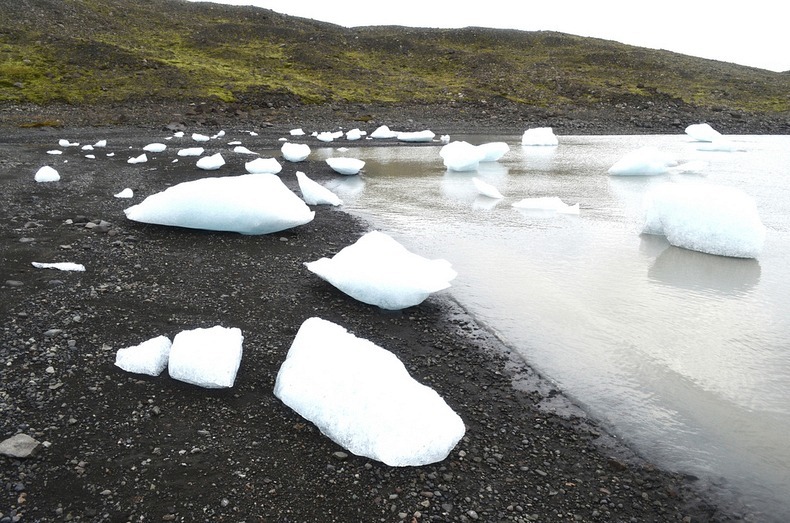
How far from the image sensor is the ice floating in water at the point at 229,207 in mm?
8633

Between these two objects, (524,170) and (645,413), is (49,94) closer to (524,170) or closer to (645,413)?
(524,170)

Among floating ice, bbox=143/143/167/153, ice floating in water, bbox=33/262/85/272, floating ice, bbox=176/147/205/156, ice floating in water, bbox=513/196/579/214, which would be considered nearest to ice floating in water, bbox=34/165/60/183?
floating ice, bbox=176/147/205/156

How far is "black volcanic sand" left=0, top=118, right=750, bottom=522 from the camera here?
3.53 meters

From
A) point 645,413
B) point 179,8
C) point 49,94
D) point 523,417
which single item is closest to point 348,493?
point 523,417

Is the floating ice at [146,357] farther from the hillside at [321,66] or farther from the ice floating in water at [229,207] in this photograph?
the hillside at [321,66]

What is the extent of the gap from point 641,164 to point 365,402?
15061 millimetres

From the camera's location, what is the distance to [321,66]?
46.2 m

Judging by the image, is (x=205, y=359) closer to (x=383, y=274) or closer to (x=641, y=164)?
(x=383, y=274)

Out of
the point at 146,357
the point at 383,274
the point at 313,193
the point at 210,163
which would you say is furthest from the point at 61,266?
the point at 210,163

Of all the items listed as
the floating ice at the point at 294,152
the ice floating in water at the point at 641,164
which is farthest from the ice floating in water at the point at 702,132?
the floating ice at the point at 294,152

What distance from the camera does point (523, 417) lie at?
4.57 metres

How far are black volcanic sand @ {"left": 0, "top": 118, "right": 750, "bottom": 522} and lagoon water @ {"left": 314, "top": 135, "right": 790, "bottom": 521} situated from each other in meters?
0.37

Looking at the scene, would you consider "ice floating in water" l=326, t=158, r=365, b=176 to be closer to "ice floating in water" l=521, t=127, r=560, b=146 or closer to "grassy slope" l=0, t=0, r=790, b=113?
"ice floating in water" l=521, t=127, r=560, b=146

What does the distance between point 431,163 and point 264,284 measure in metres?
13.7
